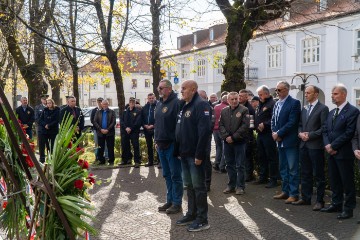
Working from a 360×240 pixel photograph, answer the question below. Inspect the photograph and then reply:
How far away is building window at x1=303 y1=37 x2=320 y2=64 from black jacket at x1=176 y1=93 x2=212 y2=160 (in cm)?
2846

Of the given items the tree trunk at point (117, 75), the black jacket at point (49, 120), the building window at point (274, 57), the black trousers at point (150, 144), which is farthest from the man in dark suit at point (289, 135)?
the building window at point (274, 57)

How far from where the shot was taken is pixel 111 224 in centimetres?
639

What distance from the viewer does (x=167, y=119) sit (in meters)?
7.13

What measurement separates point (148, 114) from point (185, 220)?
230 inches

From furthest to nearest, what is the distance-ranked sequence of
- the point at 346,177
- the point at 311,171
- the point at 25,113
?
the point at 25,113 < the point at 311,171 < the point at 346,177

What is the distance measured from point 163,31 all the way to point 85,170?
402 inches

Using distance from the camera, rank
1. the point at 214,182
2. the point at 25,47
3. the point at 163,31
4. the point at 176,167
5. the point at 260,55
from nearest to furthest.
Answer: the point at 176,167
the point at 214,182
the point at 163,31
the point at 25,47
the point at 260,55

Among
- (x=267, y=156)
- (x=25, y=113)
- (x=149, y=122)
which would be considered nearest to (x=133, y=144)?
(x=149, y=122)

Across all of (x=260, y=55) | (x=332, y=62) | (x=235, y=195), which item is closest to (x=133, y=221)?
(x=235, y=195)

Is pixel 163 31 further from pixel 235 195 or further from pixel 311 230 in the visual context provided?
pixel 311 230

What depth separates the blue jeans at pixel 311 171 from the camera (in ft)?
23.2

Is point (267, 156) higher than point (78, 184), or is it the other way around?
point (78, 184)

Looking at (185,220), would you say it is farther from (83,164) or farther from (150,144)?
(150,144)

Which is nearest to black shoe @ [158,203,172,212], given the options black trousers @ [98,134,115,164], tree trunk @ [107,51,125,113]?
black trousers @ [98,134,115,164]
